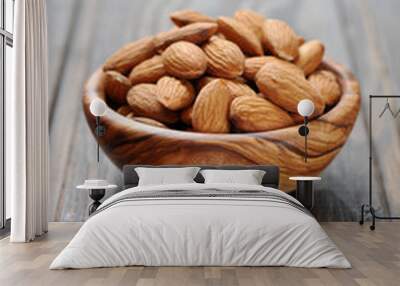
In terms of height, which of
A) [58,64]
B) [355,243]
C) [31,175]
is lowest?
[355,243]

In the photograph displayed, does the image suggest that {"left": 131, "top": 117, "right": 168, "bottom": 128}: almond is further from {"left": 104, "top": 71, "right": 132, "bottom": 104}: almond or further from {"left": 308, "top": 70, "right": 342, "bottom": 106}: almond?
{"left": 308, "top": 70, "right": 342, "bottom": 106}: almond

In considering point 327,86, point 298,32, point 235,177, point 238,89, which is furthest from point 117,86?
point 327,86

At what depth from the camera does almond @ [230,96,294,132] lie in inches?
244

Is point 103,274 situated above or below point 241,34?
below

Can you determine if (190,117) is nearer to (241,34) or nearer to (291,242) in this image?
(241,34)

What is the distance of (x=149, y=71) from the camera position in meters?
6.38

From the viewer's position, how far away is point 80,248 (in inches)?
154

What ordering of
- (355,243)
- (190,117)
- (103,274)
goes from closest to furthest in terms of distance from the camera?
1. (103,274)
2. (355,243)
3. (190,117)

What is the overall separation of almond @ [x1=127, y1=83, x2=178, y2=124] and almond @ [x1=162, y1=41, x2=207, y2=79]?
1.03ft

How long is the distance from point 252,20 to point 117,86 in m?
1.75

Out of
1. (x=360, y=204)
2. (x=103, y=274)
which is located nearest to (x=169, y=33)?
(x=360, y=204)

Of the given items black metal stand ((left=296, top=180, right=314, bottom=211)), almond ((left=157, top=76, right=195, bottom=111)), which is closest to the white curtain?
almond ((left=157, top=76, right=195, bottom=111))

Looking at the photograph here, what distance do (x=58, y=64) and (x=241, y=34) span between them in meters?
2.18

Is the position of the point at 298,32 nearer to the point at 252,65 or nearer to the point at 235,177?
the point at 252,65
